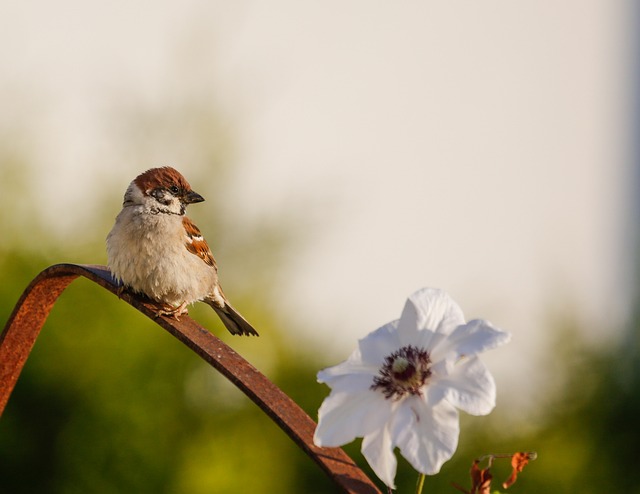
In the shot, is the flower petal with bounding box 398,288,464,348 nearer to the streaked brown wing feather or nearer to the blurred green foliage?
the streaked brown wing feather

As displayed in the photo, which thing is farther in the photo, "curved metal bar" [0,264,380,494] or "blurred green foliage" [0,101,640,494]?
"blurred green foliage" [0,101,640,494]

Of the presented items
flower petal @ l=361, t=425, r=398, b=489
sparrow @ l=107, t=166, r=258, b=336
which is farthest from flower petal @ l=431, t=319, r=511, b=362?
sparrow @ l=107, t=166, r=258, b=336

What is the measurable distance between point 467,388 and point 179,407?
3.37 metres

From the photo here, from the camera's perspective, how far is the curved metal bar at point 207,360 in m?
1.21

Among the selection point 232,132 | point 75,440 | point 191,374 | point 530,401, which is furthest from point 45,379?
point 530,401

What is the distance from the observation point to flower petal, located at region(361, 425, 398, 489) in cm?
103

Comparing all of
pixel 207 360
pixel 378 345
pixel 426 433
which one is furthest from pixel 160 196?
pixel 426 433

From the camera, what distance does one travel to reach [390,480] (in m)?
1.02

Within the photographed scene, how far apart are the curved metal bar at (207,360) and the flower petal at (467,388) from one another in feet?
0.68

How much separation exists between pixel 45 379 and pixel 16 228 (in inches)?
29.2

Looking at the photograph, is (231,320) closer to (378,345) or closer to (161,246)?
(161,246)

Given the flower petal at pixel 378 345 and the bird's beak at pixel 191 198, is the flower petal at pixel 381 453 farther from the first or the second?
the bird's beak at pixel 191 198

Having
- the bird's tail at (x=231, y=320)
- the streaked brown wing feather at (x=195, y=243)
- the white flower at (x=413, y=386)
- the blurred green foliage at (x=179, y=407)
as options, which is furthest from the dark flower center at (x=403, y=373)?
the blurred green foliage at (x=179, y=407)

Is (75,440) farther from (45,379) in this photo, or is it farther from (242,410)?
(242,410)
